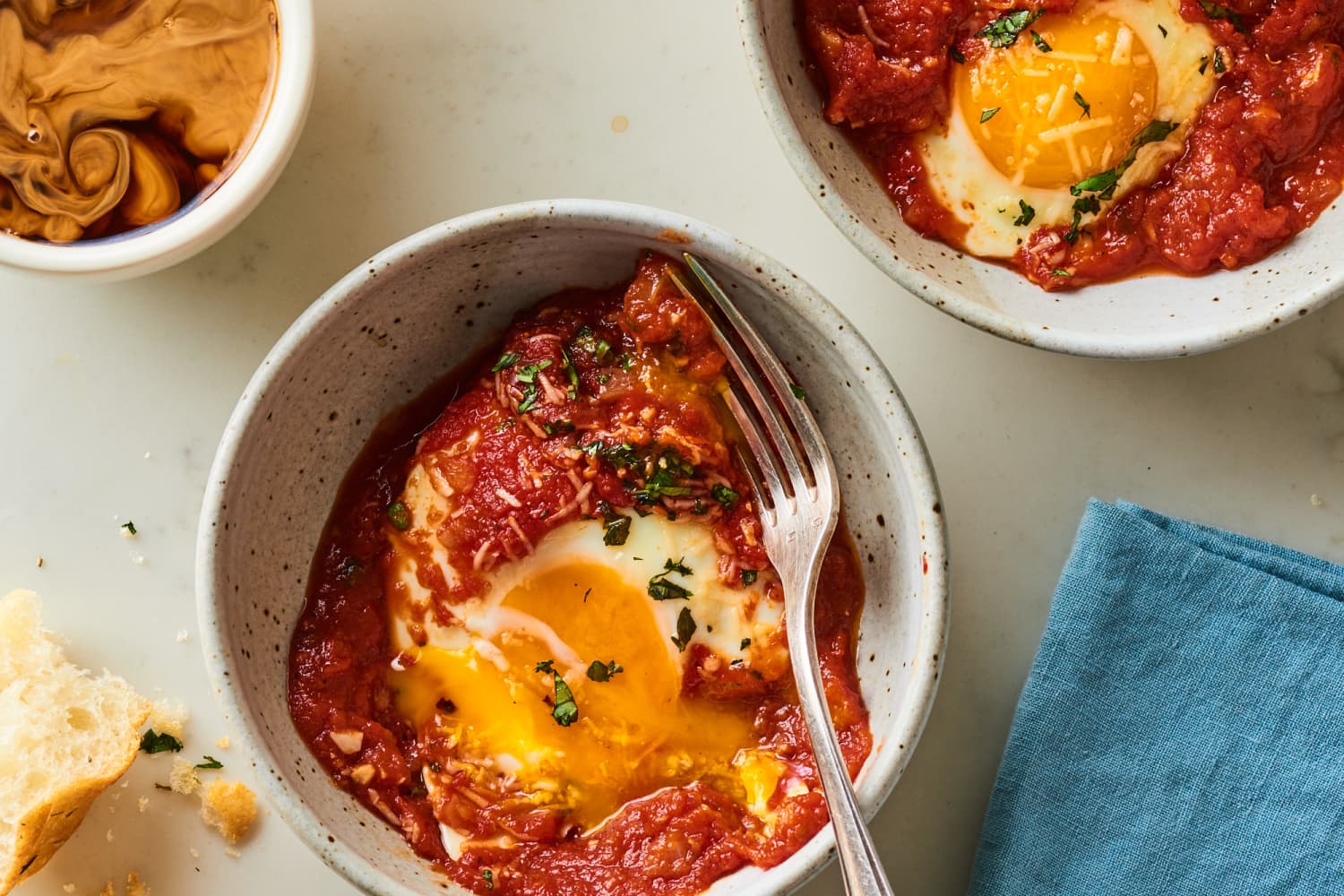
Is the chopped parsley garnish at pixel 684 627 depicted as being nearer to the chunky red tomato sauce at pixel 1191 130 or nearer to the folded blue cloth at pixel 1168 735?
the folded blue cloth at pixel 1168 735

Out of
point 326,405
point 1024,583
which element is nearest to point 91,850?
point 326,405

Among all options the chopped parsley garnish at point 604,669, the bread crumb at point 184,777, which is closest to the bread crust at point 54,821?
the bread crumb at point 184,777

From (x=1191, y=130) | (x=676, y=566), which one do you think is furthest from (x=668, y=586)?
(x=1191, y=130)

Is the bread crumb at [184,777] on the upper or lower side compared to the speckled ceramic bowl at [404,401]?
lower

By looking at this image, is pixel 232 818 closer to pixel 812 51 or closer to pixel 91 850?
Answer: pixel 91 850

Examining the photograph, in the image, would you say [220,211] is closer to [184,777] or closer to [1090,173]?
[184,777]

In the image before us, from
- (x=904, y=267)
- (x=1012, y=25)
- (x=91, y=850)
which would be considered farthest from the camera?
(x=91, y=850)
